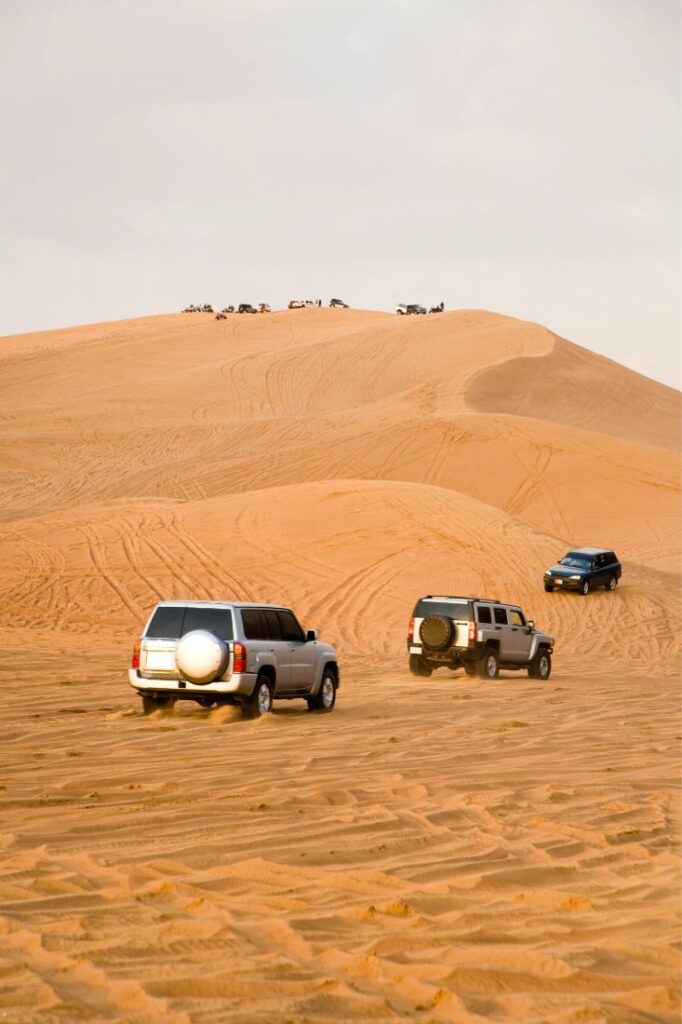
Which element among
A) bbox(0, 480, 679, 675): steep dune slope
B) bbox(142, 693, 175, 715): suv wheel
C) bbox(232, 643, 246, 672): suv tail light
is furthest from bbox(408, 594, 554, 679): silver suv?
bbox(142, 693, 175, 715): suv wheel

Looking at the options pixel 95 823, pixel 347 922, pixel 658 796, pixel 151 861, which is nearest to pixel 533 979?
pixel 347 922

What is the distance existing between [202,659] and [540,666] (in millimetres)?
10202

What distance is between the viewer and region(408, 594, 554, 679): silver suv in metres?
23.5

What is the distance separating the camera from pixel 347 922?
22.5ft

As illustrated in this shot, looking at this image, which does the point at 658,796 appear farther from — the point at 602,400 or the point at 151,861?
the point at 602,400

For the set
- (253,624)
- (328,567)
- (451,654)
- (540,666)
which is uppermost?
(328,567)

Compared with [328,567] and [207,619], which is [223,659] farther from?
[328,567]

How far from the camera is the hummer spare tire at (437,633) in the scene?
76.6 ft

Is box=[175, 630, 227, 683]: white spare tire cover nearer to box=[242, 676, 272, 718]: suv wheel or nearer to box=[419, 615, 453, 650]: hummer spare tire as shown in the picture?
box=[242, 676, 272, 718]: suv wheel

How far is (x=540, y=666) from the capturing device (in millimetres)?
24500

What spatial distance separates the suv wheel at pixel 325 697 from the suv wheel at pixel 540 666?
733 centimetres

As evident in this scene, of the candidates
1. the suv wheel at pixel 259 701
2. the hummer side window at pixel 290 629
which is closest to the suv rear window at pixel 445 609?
the hummer side window at pixel 290 629

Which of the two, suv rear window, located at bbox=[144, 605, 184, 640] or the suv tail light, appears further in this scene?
suv rear window, located at bbox=[144, 605, 184, 640]

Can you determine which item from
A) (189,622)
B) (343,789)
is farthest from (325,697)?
(343,789)
